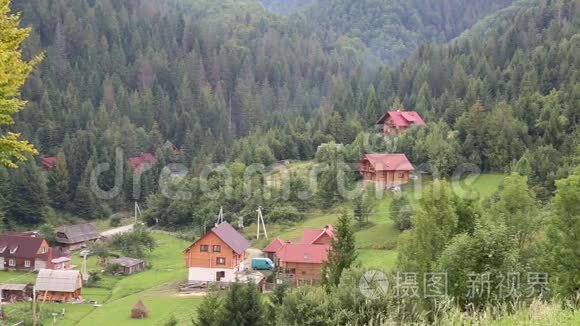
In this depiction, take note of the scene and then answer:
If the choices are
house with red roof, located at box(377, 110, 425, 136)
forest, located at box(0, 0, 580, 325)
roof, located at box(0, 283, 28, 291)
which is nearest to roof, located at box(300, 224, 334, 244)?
forest, located at box(0, 0, 580, 325)

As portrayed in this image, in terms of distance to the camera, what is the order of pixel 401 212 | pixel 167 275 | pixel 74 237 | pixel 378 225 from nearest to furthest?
pixel 401 212 < pixel 378 225 < pixel 167 275 < pixel 74 237

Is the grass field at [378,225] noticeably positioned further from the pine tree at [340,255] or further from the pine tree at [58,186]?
the pine tree at [58,186]

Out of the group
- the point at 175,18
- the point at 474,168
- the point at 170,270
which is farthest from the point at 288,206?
the point at 175,18

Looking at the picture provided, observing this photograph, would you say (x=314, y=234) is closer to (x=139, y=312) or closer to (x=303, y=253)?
(x=303, y=253)

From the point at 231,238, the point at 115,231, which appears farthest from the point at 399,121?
the point at 231,238

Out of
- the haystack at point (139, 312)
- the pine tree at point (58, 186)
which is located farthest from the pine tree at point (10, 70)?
the pine tree at point (58, 186)

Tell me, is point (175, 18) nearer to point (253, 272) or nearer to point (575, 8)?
point (575, 8)
